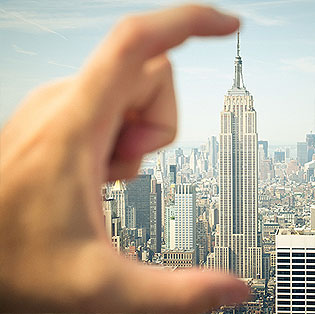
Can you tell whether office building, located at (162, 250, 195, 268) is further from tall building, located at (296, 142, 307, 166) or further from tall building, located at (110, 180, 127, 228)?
tall building, located at (296, 142, 307, 166)

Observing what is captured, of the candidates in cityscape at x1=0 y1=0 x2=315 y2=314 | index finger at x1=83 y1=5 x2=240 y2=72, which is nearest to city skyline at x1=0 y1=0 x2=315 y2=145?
cityscape at x1=0 y1=0 x2=315 y2=314

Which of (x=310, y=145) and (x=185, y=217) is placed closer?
(x=185, y=217)

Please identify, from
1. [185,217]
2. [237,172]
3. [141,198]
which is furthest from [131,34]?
[237,172]

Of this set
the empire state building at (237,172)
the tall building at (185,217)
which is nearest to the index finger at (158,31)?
the tall building at (185,217)

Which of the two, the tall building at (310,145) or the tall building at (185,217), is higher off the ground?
the tall building at (310,145)

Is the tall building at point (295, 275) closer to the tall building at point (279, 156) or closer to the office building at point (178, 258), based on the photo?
the office building at point (178, 258)

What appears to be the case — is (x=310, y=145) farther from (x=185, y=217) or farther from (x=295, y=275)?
(x=295, y=275)
